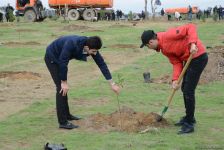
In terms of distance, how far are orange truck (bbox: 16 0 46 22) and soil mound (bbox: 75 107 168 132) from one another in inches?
1276

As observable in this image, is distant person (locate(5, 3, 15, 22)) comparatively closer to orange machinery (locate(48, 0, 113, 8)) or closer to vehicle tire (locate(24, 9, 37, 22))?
vehicle tire (locate(24, 9, 37, 22))

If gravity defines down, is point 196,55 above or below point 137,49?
above

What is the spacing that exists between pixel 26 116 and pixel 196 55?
3.35m

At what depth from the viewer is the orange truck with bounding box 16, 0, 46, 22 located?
39.9m

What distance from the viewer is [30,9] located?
39969 millimetres

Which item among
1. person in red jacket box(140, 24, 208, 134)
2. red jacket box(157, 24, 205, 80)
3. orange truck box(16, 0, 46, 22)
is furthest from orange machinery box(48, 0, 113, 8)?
red jacket box(157, 24, 205, 80)

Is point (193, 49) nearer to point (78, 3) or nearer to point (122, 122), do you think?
point (122, 122)

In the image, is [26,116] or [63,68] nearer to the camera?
[63,68]

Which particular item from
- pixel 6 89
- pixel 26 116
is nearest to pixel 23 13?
pixel 6 89

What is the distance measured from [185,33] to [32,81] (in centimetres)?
680

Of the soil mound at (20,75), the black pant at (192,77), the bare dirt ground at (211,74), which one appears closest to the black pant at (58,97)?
the black pant at (192,77)

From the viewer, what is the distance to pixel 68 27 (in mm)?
31969

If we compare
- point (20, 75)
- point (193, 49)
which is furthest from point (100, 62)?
point (20, 75)

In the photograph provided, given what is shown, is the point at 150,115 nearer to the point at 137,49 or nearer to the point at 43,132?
the point at 43,132
